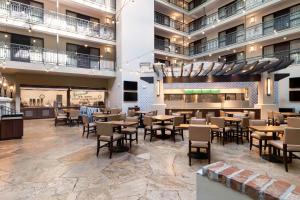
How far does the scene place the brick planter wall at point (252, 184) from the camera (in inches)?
40.9

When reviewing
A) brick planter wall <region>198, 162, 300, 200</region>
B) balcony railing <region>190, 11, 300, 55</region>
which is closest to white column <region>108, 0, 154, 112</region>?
balcony railing <region>190, 11, 300, 55</region>

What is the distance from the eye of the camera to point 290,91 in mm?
13266

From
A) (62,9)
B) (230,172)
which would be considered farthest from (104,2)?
(230,172)

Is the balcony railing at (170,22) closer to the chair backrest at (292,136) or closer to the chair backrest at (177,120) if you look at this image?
the chair backrest at (177,120)

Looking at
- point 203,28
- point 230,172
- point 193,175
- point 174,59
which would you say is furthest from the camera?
point 174,59

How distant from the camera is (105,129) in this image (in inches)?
218

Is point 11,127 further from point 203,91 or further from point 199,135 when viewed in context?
point 203,91

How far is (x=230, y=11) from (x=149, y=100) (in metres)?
10.4

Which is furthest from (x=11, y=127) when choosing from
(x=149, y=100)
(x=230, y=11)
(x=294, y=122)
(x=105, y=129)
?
(x=230, y=11)

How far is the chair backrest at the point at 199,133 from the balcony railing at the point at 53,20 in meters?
10.5

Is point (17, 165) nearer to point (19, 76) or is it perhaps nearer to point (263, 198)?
point (263, 198)

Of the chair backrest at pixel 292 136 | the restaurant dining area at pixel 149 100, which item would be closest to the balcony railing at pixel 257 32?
the restaurant dining area at pixel 149 100

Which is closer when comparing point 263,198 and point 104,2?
point 263,198

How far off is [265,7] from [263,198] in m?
16.7
